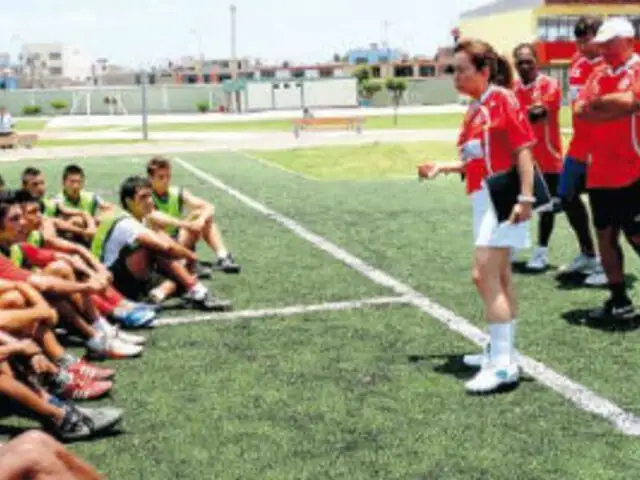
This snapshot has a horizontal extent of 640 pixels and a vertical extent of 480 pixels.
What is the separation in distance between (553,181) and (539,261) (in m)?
0.81

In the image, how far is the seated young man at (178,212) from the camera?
29.9 ft

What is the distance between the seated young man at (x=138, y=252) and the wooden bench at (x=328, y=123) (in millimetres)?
29319

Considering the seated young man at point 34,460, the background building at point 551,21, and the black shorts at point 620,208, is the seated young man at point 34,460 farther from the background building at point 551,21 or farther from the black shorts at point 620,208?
the background building at point 551,21

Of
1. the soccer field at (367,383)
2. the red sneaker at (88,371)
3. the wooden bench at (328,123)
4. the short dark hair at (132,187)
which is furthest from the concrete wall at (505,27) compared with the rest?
the red sneaker at (88,371)

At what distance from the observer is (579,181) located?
9086 mm

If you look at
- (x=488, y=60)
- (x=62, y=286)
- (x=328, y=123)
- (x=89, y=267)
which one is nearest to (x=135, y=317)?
(x=89, y=267)

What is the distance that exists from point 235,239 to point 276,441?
7314 mm

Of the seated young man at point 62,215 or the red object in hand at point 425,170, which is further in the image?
the seated young man at point 62,215

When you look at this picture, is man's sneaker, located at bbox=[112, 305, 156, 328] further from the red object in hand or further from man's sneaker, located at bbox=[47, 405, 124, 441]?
the red object in hand

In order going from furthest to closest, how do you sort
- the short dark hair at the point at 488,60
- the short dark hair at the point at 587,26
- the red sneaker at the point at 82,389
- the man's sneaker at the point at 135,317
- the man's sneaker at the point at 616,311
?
the short dark hair at the point at 587,26
the man's sneaker at the point at 135,317
the man's sneaker at the point at 616,311
the red sneaker at the point at 82,389
the short dark hair at the point at 488,60

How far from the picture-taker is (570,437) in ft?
16.8

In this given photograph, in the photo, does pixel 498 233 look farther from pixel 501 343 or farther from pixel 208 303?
pixel 208 303

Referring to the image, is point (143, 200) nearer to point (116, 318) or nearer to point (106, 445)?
point (116, 318)

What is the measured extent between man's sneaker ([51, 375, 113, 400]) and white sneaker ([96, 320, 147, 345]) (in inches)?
40.3
